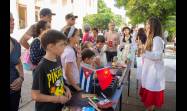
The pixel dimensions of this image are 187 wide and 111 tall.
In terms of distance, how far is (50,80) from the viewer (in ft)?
7.79

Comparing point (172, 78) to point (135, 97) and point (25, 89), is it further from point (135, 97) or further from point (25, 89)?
point (25, 89)

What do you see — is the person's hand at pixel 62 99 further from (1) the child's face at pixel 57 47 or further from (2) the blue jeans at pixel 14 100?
(2) the blue jeans at pixel 14 100

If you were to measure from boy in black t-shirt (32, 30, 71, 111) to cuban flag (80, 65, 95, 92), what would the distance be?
0.56 metres

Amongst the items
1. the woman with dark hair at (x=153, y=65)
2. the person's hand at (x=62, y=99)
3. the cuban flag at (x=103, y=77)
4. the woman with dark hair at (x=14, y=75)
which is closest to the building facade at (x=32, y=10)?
the woman with dark hair at (x=153, y=65)

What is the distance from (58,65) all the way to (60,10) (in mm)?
30217

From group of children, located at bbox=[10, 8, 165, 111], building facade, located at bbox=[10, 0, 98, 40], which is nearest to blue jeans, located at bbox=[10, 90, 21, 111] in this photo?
group of children, located at bbox=[10, 8, 165, 111]

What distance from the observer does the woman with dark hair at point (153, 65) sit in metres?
4.48

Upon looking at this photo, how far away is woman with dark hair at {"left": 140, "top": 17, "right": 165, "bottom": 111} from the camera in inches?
176

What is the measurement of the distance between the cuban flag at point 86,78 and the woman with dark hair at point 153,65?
1661 millimetres

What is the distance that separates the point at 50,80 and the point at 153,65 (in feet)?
8.47

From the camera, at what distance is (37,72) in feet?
7.72

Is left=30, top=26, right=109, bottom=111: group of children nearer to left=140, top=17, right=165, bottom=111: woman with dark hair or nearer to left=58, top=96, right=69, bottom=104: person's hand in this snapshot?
left=58, top=96, right=69, bottom=104: person's hand
